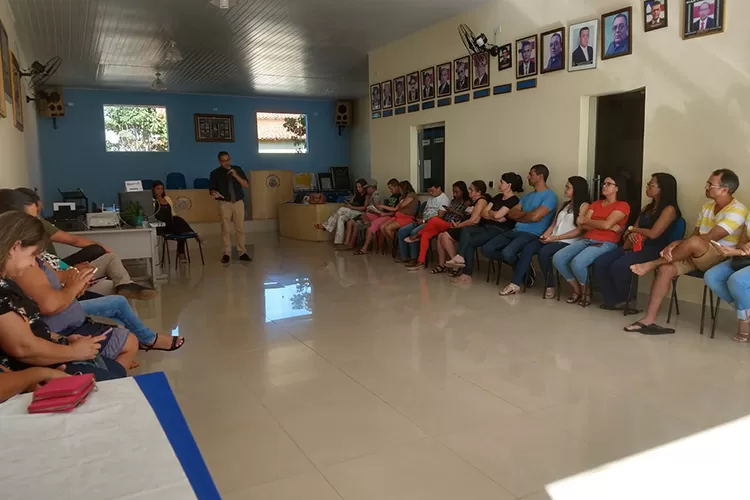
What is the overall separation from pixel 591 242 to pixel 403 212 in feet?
10.3

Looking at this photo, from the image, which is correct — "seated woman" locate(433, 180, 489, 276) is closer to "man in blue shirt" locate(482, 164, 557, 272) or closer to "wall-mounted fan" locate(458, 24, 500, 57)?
"man in blue shirt" locate(482, 164, 557, 272)

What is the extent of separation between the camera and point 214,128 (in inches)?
513

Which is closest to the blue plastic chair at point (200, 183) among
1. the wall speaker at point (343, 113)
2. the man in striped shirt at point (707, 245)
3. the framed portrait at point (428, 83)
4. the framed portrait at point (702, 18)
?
the wall speaker at point (343, 113)

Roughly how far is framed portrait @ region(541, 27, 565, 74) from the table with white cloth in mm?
5348

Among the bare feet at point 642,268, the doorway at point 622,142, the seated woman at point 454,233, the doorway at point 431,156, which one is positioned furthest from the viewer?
the doorway at point 431,156

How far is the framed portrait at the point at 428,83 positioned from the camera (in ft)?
25.7

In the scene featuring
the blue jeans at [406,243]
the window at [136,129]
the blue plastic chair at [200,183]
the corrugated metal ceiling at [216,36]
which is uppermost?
the corrugated metal ceiling at [216,36]

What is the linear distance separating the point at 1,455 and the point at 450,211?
18.9 ft

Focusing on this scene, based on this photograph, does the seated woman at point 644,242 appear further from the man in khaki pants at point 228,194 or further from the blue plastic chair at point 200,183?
the blue plastic chair at point 200,183

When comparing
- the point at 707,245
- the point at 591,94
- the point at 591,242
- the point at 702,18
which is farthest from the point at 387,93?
the point at 707,245

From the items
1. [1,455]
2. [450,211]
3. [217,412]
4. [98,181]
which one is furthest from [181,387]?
[98,181]

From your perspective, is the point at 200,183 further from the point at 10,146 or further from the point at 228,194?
the point at 10,146

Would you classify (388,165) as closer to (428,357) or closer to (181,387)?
(428,357)

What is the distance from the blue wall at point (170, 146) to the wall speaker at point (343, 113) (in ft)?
0.99
